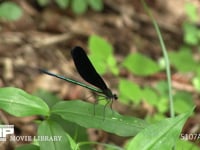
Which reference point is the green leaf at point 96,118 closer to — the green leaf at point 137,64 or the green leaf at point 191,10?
the green leaf at point 137,64

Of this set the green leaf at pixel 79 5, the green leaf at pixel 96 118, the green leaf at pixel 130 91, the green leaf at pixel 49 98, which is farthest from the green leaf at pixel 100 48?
the green leaf at pixel 96 118

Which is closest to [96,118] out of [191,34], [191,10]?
[191,34]

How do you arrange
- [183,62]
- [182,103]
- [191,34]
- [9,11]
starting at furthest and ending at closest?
[191,34] < [183,62] < [182,103] < [9,11]

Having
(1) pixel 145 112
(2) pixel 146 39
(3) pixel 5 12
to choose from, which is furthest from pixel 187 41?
(3) pixel 5 12

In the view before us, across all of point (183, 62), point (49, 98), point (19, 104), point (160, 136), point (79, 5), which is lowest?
point (160, 136)

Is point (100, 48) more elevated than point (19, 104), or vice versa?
point (100, 48)

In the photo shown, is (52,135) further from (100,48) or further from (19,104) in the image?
(100,48)

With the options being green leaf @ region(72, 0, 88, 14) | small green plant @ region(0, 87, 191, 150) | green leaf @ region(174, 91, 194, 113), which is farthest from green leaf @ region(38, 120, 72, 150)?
green leaf @ region(72, 0, 88, 14)
